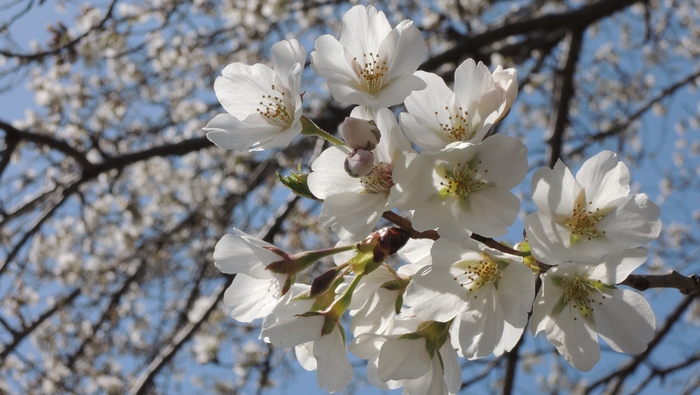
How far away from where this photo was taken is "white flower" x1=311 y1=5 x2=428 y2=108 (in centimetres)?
120

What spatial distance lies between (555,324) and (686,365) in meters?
3.10

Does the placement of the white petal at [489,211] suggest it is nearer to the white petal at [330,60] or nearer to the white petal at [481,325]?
the white petal at [481,325]

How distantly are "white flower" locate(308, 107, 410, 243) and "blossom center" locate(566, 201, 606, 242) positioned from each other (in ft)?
1.33

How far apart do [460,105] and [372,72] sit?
22 cm

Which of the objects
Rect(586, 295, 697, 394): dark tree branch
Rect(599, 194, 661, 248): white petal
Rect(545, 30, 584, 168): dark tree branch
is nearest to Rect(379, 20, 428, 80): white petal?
Rect(599, 194, 661, 248): white petal

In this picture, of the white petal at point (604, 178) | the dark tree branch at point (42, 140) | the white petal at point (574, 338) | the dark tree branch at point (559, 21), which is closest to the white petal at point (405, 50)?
the white petal at point (604, 178)

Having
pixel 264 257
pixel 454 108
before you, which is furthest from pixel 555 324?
pixel 264 257

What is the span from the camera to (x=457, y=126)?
4.20ft

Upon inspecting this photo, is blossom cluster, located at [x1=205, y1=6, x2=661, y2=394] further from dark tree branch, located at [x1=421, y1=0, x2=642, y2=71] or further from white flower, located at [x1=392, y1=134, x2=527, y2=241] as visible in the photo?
dark tree branch, located at [x1=421, y1=0, x2=642, y2=71]

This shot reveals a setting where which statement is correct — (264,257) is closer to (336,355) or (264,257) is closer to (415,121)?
(336,355)

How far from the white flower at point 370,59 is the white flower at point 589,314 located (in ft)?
1.78

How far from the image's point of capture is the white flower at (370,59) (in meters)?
1.20

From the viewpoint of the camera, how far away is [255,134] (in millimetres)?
1380

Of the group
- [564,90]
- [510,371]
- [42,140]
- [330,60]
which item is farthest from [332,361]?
[564,90]
